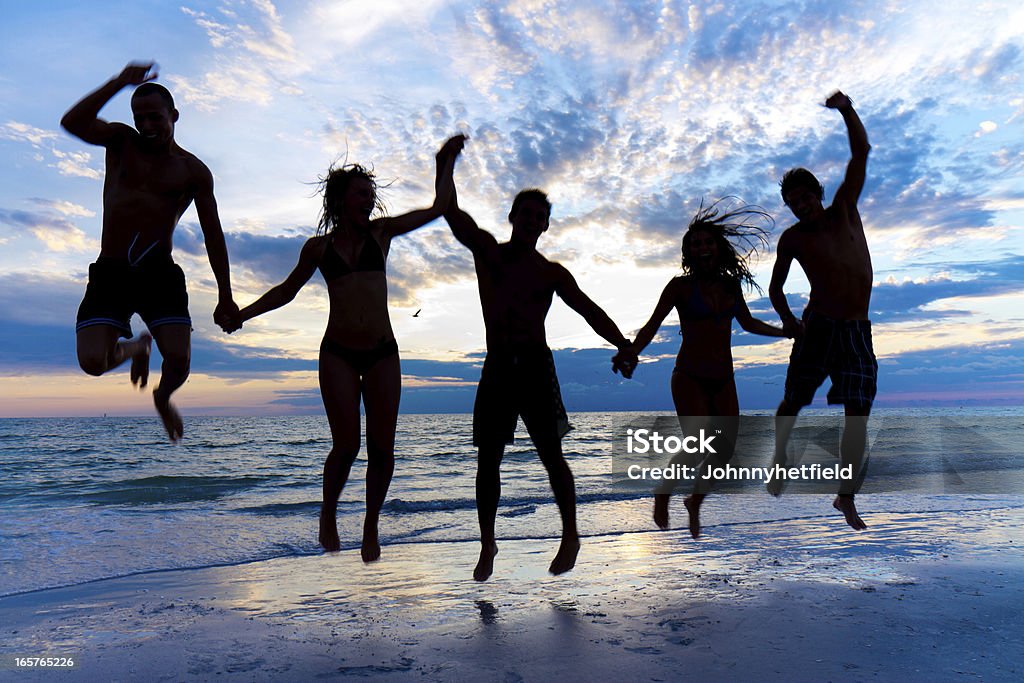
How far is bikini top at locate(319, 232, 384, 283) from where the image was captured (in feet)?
17.0

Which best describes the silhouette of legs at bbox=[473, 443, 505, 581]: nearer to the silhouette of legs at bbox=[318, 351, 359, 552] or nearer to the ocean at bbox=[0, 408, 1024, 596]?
the silhouette of legs at bbox=[318, 351, 359, 552]

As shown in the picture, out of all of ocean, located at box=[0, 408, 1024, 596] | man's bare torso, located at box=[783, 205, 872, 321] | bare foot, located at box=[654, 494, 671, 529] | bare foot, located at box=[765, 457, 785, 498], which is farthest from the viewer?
ocean, located at box=[0, 408, 1024, 596]

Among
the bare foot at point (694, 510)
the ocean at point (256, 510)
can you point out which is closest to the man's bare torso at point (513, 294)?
the bare foot at point (694, 510)

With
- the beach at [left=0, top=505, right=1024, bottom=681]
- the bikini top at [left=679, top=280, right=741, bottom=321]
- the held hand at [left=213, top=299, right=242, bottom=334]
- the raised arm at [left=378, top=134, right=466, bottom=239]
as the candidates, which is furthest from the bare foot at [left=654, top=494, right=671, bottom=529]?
the held hand at [left=213, top=299, right=242, bottom=334]

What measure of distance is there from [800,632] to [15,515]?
15694 millimetres

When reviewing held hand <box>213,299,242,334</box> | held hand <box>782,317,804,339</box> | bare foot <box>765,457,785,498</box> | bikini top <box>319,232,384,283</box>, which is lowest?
bare foot <box>765,457,785,498</box>

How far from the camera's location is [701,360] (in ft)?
20.7

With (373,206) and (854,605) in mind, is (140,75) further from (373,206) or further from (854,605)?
(854,605)

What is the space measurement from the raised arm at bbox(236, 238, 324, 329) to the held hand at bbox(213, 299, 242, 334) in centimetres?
3

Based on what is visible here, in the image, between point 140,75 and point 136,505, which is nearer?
point 140,75

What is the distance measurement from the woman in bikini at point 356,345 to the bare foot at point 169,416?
1105 millimetres

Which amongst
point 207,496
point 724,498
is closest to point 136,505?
point 207,496

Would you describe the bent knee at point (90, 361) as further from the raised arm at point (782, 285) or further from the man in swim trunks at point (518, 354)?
the raised arm at point (782, 285)

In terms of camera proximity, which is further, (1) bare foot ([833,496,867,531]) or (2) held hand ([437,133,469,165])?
(1) bare foot ([833,496,867,531])
